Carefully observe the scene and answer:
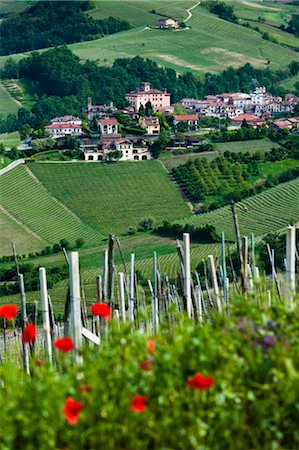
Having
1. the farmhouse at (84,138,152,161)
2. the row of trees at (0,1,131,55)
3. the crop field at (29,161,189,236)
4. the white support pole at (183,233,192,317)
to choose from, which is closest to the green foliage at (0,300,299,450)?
the white support pole at (183,233,192,317)

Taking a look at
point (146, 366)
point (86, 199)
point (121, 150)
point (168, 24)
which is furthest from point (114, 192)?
point (146, 366)

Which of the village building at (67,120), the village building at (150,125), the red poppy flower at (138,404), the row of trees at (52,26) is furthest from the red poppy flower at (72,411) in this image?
the row of trees at (52,26)

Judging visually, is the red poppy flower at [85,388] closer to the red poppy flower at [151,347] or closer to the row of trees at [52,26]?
the red poppy flower at [151,347]

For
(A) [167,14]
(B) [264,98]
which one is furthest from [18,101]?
(A) [167,14]

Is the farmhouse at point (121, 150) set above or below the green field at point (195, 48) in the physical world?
above

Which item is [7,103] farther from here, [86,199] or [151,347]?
[151,347]

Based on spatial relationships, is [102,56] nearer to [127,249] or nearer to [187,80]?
[187,80]
